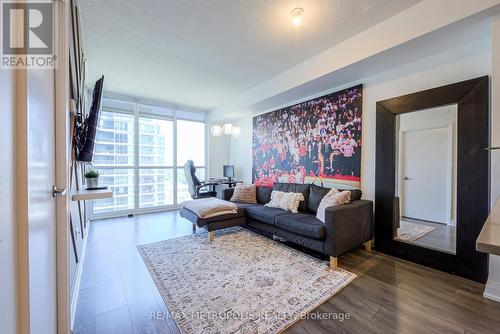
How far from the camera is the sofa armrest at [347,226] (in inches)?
93.1

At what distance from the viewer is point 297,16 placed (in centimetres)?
210

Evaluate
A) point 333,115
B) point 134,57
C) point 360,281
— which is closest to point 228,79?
point 134,57

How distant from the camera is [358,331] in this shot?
149 centimetres

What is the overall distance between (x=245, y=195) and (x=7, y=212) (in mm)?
3516

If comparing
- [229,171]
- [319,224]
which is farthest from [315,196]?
[229,171]

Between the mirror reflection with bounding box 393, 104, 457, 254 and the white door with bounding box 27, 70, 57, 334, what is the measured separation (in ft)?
10.7

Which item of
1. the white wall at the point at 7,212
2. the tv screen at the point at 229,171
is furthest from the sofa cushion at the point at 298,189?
the white wall at the point at 7,212

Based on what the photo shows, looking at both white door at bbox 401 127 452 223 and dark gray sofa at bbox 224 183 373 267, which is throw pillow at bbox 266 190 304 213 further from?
white door at bbox 401 127 452 223

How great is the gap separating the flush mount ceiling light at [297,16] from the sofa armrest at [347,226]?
1.97 m

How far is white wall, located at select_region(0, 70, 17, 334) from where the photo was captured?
0.62m

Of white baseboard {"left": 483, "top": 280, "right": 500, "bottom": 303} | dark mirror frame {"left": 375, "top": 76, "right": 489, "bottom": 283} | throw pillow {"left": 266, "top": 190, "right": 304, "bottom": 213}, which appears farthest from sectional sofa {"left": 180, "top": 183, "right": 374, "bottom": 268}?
white baseboard {"left": 483, "top": 280, "right": 500, "bottom": 303}

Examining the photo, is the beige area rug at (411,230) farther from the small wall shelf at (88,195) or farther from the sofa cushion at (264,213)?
the small wall shelf at (88,195)

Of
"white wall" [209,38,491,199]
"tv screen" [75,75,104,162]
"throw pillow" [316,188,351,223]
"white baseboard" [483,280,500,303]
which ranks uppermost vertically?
"white wall" [209,38,491,199]

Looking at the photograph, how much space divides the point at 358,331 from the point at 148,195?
4.85 m
